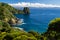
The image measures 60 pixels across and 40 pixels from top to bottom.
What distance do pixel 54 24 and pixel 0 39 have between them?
27.9ft

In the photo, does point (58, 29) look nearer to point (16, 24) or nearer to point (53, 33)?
point (53, 33)

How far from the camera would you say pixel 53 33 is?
2677 centimetres

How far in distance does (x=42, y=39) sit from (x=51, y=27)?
5.88m

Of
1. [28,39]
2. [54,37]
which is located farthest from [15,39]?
[54,37]

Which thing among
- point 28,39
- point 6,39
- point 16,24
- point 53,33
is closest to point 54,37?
point 53,33

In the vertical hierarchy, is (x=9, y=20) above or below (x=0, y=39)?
below

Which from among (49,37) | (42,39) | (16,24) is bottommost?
(16,24)

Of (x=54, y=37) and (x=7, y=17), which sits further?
(x=7, y=17)

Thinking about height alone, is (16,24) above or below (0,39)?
below

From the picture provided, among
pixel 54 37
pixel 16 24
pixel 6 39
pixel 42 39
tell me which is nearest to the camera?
pixel 54 37

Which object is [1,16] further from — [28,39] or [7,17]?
[28,39]

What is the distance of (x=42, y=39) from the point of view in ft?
112

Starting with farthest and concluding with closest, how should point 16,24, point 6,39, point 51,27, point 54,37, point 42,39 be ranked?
point 16,24 → point 42,39 → point 6,39 → point 51,27 → point 54,37

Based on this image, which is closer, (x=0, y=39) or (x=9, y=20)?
(x=0, y=39)
